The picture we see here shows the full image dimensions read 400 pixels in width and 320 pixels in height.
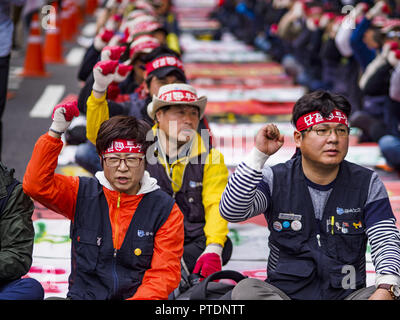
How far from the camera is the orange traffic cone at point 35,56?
1186 cm

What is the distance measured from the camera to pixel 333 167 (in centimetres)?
368

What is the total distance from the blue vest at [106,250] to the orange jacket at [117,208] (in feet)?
0.10

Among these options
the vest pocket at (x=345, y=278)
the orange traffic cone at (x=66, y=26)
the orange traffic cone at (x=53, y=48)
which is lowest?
the vest pocket at (x=345, y=278)

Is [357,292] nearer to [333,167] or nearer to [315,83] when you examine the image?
[333,167]

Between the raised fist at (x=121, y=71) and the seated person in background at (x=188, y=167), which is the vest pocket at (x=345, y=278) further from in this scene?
the raised fist at (x=121, y=71)

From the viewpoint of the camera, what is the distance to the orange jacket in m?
3.55

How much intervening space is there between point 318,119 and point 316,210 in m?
0.45

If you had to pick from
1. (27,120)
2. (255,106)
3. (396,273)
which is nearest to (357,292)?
(396,273)

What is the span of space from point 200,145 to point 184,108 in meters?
0.25

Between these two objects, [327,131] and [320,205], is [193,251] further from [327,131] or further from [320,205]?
[327,131]

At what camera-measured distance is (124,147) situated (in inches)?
146

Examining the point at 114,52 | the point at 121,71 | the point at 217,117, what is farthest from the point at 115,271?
the point at 217,117

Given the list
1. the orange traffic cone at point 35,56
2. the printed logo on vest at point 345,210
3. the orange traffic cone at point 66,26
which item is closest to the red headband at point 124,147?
the printed logo on vest at point 345,210

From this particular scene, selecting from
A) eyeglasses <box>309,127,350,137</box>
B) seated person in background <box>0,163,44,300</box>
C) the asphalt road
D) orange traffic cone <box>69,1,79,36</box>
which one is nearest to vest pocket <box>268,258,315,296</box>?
eyeglasses <box>309,127,350,137</box>
